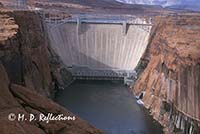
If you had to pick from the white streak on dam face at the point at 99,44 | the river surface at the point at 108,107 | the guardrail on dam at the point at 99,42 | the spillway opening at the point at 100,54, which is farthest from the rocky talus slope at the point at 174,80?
the guardrail on dam at the point at 99,42

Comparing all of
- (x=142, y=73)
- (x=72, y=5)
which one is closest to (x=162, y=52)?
(x=142, y=73)

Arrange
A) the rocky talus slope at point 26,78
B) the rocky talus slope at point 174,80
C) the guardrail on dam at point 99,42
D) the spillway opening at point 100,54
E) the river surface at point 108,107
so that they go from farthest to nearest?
the guardrail on dam at point 99,42
the spillway opening at point 100,54
the river surface at point 108,107
the rocky talus slope at point 174,80
the rocky talus slope at point 26,78

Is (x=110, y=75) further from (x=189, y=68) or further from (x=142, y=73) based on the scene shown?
(x=189, y=68)

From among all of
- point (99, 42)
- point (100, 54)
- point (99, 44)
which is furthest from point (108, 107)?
point (99, 42)

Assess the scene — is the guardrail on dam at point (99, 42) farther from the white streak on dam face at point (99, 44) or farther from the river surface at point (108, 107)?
the river surface at point (108, 107)

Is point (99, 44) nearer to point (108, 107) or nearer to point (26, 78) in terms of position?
point (108, 107)

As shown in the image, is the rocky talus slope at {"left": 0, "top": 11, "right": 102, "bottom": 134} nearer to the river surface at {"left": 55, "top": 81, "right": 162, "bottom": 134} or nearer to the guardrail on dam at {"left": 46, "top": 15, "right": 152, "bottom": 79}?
the river surface at {"left": 55, "top": 81, "right": 162, "bottom": 134}

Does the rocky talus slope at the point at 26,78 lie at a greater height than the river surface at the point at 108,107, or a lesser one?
greater
